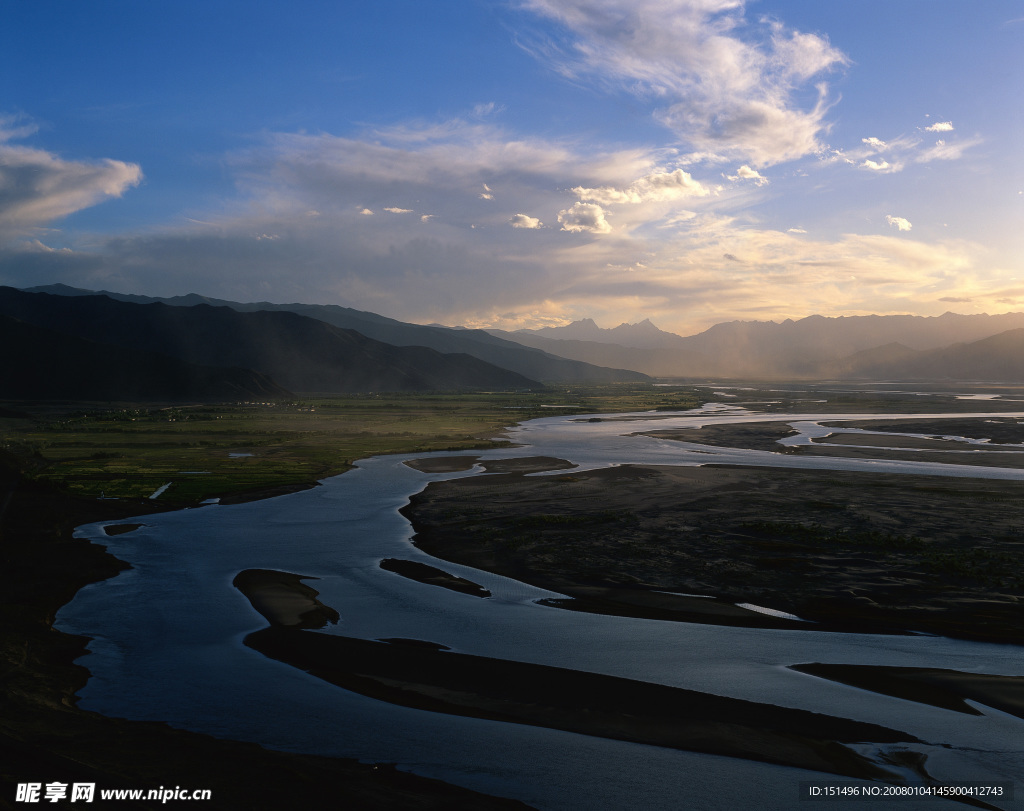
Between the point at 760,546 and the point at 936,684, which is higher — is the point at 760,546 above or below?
above

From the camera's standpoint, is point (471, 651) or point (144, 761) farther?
point (471, 651)

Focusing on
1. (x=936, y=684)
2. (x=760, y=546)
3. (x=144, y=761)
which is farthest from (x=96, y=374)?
(x=936, y=684)

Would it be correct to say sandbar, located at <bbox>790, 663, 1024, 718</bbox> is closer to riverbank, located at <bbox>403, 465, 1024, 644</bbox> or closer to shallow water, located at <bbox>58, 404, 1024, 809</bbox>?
shallow water, located at <bbox>58, 404, 1024, 809</bbox>

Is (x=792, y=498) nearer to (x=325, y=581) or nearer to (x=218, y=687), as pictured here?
(x=325, y=581)

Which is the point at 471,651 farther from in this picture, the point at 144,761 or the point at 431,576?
the point at 144,761

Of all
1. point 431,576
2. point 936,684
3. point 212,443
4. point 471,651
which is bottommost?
point 431,576

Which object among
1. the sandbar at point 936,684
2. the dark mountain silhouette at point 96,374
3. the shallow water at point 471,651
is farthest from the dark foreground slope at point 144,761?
the dark mountain silhouette at point 96,374

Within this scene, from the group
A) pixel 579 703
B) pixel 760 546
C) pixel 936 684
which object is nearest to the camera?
pixel 579 703

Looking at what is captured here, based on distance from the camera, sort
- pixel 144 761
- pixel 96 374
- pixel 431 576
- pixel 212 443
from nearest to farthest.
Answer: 1. pixel 144 761
2. pixel 431 576
3. pixel 212 443
4. pixel 96 374
